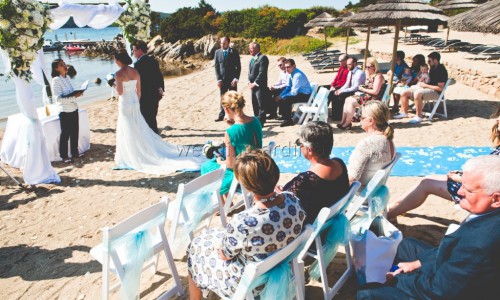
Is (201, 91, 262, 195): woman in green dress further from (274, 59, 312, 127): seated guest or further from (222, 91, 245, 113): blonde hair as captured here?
(274, 59, 312, 127): seated guest

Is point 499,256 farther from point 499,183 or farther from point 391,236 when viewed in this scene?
point 391,236

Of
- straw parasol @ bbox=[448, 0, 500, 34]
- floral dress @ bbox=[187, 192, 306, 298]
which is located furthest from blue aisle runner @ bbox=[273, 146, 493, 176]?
floral dress @ bbox=[187, 192, 306, 298]

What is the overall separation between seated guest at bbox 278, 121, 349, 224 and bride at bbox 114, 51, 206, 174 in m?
3.67

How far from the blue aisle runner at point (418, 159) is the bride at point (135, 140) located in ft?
5.43

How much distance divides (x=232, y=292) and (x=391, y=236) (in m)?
1.47

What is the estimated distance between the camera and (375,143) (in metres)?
3.61

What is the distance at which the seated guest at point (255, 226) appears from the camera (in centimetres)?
230

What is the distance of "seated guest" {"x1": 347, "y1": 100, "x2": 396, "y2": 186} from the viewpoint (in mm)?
3592

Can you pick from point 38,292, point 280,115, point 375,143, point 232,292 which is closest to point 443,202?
point 375,143

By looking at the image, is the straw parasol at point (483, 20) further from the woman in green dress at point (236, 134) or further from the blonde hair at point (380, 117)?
the woman in green dress at point (236, 134)

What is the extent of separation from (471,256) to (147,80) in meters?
6.72

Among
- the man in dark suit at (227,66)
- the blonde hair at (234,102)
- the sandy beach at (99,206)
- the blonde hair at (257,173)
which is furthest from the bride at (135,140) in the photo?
the blonde hair at (257,173)

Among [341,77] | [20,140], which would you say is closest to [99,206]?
[20,140]

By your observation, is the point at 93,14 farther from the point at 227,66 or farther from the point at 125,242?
the point at 125,242
